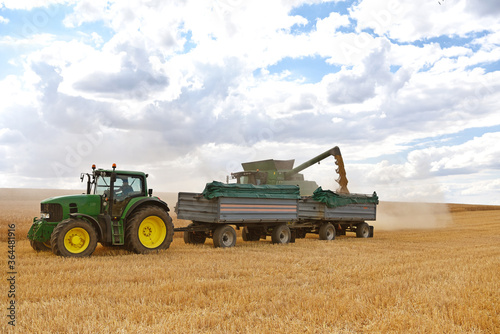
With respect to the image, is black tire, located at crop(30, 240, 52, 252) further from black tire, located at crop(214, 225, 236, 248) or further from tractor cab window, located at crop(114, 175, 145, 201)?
black tire, located at crop(214, 225, 236, 248)

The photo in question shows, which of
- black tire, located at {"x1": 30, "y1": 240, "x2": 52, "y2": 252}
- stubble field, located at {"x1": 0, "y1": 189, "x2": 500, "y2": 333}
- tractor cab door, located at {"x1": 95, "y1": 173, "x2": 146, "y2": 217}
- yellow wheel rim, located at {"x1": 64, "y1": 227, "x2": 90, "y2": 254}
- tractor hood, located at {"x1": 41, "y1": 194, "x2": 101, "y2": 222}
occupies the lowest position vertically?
stubble field, located at {"x1": 0, "y1": 189, "x2": 500, "y2": 333}

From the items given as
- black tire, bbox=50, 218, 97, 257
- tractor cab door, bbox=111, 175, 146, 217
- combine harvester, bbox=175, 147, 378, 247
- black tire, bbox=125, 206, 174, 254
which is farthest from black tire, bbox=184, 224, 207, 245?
black tire, bbox=50, 218, 97, 257

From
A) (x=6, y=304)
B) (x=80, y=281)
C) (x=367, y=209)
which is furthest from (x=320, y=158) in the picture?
(x=6, y=304)

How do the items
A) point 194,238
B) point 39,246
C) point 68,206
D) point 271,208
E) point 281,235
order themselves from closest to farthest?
point 68,206 < point 39,246 < point 271,208 < point 194,238 < point 281,235

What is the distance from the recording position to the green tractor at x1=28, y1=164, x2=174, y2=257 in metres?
10.9

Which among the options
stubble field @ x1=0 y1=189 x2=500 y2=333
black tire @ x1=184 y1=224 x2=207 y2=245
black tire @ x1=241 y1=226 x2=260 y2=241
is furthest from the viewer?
black tire @ x1=241 y1=226 x2=260 y2=241

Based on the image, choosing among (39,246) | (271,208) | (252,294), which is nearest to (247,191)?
(271,208)

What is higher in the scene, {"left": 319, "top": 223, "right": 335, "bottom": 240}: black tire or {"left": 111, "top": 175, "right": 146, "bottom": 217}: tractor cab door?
{"left": 111, "top": 175, "right": 146, "bottom": 217}: tractor cab door

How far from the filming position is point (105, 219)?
11.4 m

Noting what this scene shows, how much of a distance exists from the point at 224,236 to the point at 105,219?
13.6 ft

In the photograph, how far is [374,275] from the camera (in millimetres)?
8805

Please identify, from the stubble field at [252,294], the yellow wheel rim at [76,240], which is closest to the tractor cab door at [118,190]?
the yellow wheel rim at [76,240]

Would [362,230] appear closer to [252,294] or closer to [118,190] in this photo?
[118,190]

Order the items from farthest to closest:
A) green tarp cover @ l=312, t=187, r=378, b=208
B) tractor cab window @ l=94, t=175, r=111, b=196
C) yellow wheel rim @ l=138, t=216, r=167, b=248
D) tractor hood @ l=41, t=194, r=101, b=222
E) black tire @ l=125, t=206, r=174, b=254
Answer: green tarp cover @ l=312, t=187, r=378, b=208 → yellow wheel rim @ l=138, t=216, r=167, b=248 → tractor cab window @ l=94, t=175, r=111, b=196 → black tire @ l=125, t=206, r=174, b=254 → tractor hood @ l=41, t=194, r=101, b=222
